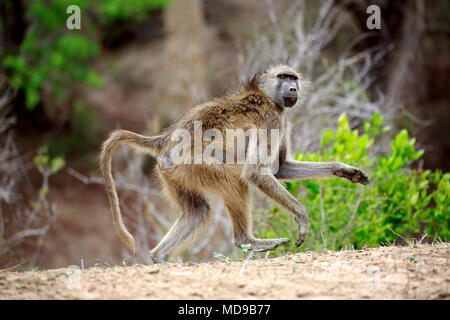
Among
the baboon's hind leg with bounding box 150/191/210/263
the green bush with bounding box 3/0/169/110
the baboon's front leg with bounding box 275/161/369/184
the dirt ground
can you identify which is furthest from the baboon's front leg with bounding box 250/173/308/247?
the green bush with bounding box 3/0/169/110

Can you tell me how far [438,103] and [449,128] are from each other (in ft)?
2.68

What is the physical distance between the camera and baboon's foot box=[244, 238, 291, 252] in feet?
16.7

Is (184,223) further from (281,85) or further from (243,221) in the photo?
(281,85)

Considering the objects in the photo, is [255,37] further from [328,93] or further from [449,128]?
[449,128]

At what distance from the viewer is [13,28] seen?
1430 cm

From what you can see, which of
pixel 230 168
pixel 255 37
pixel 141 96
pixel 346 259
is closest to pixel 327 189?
pixel 230 168

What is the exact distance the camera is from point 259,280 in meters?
3.60

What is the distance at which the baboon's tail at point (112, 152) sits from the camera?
4602 millimetres

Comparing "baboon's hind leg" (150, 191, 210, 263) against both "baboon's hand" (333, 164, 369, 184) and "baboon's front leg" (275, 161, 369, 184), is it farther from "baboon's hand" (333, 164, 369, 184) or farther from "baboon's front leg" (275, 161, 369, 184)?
"baboon's hand" (333, 164, 369, 184)

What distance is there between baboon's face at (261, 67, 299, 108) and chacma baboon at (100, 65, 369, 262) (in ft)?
0.03

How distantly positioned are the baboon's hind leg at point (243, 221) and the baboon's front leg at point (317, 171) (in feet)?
1.72

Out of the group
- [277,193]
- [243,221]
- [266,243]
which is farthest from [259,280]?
[243,221]

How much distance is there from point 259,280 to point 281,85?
99.6 inches

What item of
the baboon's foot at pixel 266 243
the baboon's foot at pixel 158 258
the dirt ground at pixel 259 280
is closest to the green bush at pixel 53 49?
the baboon's foot at pixel 158 258
